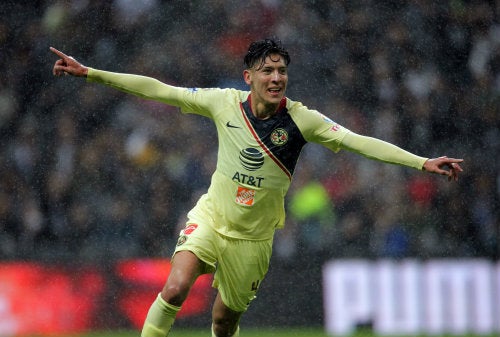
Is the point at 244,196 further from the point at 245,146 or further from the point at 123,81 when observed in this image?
the point at 123,81

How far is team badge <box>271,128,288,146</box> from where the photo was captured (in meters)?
6.56

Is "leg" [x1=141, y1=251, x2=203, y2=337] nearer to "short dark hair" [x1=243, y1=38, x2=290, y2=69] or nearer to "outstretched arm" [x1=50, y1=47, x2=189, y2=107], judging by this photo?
"outstretched arm" [x1=50, y1=47, x2=189, y2=107]

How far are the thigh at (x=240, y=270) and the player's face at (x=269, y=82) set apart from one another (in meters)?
0.86

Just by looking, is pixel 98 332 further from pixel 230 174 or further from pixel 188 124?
pixel 230 174

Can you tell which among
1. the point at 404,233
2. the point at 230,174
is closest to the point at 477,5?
the point at 404,233

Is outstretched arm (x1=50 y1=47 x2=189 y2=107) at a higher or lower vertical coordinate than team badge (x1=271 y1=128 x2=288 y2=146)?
higher

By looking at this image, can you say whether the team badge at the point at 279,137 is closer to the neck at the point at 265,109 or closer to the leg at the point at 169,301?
the neck at the point at 265,109

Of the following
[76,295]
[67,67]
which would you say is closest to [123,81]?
[67,67]

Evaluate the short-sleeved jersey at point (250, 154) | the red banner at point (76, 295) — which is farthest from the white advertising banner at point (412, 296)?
the short-sleeved jersey at point (250, 154)

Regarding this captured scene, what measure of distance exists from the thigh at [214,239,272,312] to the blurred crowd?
397 centimetres

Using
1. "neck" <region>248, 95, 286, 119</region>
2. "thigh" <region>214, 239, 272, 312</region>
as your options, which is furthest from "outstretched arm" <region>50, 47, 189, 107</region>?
"thigh" <region>214, 239, 272, 312</region>

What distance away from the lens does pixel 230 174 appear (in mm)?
6574

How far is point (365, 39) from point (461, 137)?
1.61 m

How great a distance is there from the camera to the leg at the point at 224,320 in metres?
6.87
